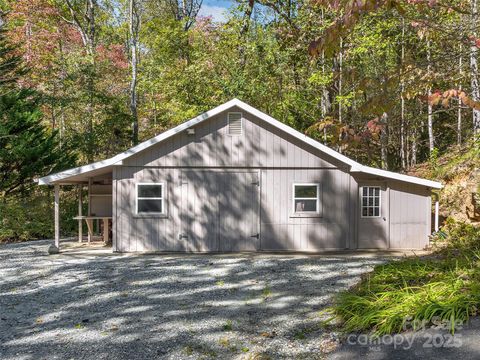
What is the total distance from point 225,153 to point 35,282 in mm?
5878

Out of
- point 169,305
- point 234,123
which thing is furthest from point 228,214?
point 169,305

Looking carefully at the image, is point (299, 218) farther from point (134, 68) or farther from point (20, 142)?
point (134, 68)

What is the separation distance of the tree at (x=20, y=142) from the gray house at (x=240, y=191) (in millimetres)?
5895

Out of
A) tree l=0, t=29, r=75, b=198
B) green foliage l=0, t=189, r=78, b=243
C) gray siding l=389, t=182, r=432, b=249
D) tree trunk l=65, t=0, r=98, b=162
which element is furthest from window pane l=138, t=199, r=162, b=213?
tree trunk l=65, t=0, r=98, b=162

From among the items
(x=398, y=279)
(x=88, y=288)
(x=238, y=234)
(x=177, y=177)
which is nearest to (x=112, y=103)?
(x=177, y=177)

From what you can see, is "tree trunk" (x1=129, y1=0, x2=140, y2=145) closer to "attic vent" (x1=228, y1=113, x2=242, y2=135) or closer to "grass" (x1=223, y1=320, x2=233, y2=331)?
"attic vent" (x1=228, y1=113, x2=242, y2=135)

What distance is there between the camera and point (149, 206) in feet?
39.6

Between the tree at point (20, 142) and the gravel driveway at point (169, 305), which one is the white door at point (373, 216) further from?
the tree at point (20, 142)

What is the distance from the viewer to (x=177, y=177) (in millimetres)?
12141

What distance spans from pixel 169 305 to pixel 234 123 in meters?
6.66

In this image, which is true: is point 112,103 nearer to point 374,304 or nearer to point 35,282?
point 35,282

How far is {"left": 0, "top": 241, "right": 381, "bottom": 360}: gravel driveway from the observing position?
4.80m

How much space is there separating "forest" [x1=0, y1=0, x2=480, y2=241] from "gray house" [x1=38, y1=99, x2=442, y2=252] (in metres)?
3.60

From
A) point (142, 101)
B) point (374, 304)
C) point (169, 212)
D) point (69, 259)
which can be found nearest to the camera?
point (374, 304)
